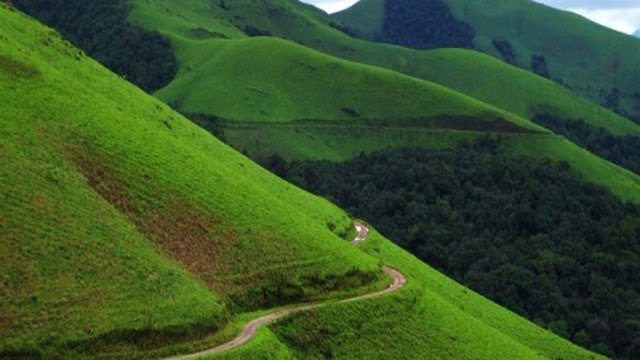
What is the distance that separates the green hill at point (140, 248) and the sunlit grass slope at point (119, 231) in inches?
4.0

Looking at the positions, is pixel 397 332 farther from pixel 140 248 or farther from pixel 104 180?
pixel 104 180

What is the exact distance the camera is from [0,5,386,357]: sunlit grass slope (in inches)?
1646

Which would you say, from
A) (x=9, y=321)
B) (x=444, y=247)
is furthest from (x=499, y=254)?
(x=9, y=321)

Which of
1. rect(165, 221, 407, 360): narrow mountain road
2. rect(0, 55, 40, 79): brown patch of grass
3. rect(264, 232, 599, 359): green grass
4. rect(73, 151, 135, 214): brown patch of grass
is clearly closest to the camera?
rect(165, 221, 407, 360): narrow mountain road

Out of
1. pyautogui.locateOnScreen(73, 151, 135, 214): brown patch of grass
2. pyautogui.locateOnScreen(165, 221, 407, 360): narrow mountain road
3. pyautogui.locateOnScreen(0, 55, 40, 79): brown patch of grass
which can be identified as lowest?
pyautogui.locateOnScreen(165, 221, 407, 360): narrow mountain road

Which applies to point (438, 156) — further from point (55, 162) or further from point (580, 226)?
point (55, 162)

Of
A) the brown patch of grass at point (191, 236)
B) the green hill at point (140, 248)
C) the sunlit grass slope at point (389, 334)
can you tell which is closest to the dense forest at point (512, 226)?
the sunlit grass slope at point (389, 334)

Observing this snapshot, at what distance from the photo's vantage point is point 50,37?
76.7 meters

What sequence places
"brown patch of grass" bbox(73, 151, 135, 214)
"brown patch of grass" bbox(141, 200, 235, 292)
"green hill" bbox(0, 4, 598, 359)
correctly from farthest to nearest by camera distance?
"brown patch of grass" bbox(73, 151, 135, 214), "brown patch of grass" bbox(141, 200, 235, 292), "green hill" bbox(0, 4, 598, 359)

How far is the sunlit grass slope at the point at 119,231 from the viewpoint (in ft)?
137

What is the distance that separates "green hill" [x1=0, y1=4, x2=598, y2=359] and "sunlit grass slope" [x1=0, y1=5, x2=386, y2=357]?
10 centimetres

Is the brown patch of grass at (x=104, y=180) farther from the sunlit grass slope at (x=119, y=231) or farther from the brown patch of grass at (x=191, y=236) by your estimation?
the brown patch of grass at (x=191, y=236)

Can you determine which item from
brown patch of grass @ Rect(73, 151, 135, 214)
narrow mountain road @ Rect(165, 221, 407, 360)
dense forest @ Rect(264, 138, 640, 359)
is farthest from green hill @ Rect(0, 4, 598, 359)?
dense forest @ Rect(264, 138, 640, 359)

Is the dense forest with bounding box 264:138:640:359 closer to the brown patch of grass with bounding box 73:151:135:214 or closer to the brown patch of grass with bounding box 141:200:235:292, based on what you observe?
the brown patch of grass with bounding box 141:200:235:292
